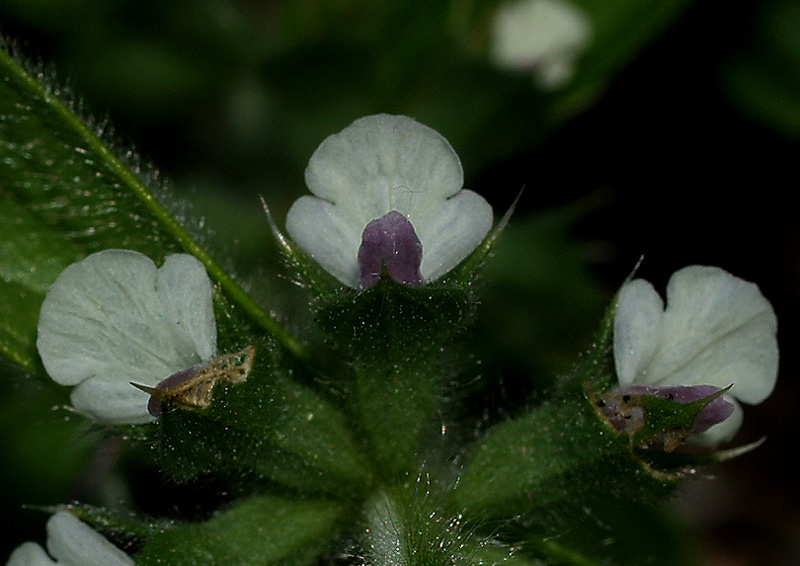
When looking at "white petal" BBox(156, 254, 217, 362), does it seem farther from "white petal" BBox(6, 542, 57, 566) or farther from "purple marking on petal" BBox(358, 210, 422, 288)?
"white petal" BBox(6, 542, 57, 566)

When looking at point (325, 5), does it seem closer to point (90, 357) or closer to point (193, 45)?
point (193, 45)

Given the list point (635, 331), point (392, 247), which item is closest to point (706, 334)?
point (635, 331)

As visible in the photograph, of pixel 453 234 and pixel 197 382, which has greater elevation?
pixel 453 234

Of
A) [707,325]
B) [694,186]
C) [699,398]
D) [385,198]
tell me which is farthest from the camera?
[694,186]

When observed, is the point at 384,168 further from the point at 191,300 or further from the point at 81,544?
the point at 81,544

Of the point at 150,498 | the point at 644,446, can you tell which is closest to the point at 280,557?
the point at 644,446

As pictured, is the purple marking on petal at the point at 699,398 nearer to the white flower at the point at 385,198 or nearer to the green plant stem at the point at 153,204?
the white flower at the point at 385,198
